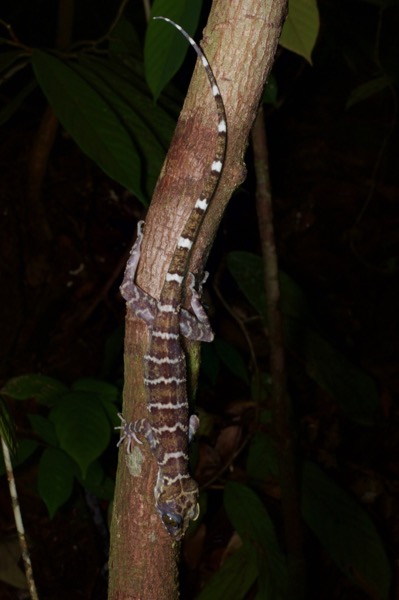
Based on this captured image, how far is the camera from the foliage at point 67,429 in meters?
2.21

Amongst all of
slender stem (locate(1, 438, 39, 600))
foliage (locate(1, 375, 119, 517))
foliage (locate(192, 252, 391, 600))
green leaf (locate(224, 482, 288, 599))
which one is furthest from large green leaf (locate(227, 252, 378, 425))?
slender stem (locate(1, 438, 39, 600))

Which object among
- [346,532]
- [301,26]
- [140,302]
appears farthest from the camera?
[346,532]

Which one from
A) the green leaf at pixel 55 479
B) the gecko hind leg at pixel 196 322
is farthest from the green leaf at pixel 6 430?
the green leaf at pixel 55 479

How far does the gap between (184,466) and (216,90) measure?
1258mm

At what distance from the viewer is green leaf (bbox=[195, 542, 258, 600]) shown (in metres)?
2.73

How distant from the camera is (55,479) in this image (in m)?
2.41

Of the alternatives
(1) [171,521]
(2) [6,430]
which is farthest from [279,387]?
(2) [6,430]

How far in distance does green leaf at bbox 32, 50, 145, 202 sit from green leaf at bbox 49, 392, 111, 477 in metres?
0.86

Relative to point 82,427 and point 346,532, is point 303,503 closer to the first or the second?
point 346,532

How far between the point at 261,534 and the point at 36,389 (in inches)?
42.0

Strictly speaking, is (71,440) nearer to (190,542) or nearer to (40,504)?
(190,542)

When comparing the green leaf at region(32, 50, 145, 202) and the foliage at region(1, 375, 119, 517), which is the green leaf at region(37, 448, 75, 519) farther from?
the green leaf at region(32, 50, 145, 202)

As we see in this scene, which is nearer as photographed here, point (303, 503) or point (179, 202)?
point (179, 202)

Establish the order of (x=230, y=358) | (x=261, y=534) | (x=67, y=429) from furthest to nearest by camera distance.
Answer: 1. (x=230, y=358)
2. (x=261, y=534)
3. (x=67, y=429)
